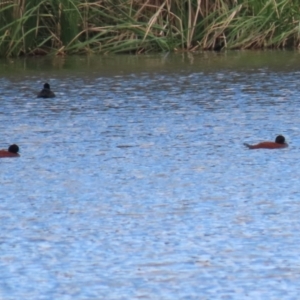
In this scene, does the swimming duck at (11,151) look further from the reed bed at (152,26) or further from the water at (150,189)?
the reed bed at (152,26)

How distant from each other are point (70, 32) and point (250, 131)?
868 cm

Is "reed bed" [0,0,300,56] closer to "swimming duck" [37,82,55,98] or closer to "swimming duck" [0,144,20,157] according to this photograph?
"swimming duck" [37,82,55,98]

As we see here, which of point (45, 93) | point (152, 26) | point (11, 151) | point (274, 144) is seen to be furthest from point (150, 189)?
point (152, 26)

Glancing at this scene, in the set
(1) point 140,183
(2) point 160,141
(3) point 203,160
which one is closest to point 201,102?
(2) point 160,141

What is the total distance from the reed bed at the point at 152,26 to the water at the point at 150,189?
10.4 ft

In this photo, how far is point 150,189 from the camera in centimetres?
948

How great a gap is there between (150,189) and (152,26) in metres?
11.4

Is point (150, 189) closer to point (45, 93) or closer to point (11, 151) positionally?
point (11, 151)

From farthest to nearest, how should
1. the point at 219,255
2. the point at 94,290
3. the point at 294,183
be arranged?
the point at 294,183 → the point at 219,255 → the point at 94,290

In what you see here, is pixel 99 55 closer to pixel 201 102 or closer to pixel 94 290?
pixel 201 102

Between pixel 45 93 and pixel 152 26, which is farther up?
pixel 152 26

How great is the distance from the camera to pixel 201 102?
48.5 feet

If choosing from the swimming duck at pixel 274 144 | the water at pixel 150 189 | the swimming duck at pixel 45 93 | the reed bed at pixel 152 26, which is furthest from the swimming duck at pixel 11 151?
the reed bed at pixel 152 26

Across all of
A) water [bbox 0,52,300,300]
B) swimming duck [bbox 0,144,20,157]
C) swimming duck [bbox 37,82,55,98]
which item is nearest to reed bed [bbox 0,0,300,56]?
water [bbox 0,52,300,300]
